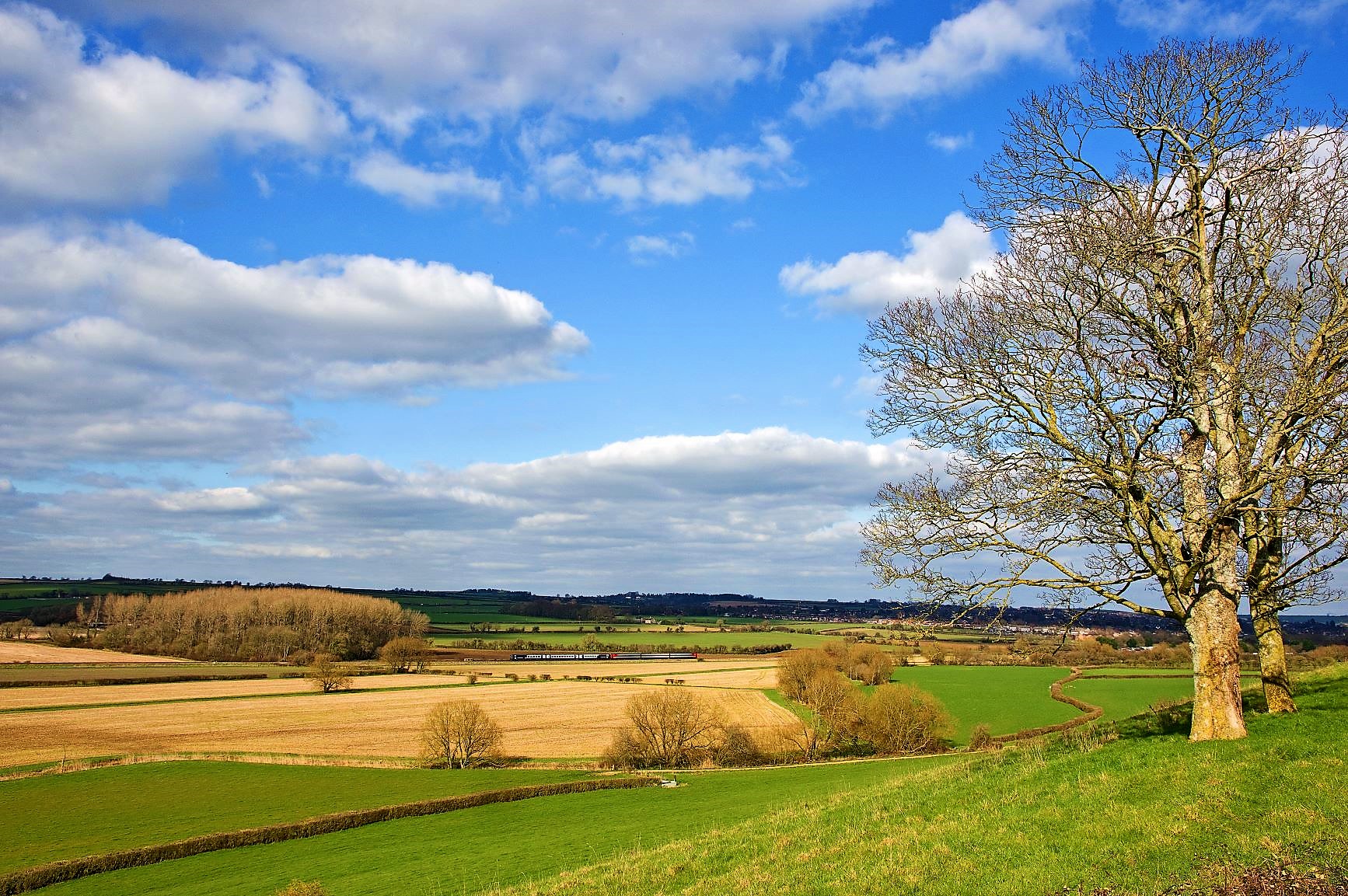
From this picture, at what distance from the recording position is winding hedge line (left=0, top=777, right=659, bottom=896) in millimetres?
24594

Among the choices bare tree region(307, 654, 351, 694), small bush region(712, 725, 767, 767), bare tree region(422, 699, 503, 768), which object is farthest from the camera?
bare tree region(307, 654, 351, 694)

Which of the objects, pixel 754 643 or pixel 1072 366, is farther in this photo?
pixel 754 643

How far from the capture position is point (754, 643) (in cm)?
14788

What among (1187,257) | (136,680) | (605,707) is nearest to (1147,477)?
(1187,257)

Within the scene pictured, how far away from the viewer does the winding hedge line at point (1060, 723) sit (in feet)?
148

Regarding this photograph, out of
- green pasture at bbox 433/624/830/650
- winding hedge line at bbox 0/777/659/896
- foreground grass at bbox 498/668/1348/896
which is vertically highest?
foreground grass at bbox 498/668/1348/896

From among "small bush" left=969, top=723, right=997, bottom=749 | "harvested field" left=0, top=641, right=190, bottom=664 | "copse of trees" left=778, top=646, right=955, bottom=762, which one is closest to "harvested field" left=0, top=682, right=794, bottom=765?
"copse of trees" left=778, top=646, right=955, bottom=762

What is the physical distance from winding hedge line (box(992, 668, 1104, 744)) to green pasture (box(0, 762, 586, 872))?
2503 cm

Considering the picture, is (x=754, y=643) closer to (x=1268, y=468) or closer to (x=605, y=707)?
(x=605, y=707)

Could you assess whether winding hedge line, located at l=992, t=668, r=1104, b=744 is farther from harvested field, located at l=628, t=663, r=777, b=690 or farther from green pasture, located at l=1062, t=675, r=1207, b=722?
harvested field, located at l=628, t=663, r=777, b=690

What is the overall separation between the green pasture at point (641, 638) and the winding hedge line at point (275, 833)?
4016 inches

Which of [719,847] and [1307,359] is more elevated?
[1307,359]

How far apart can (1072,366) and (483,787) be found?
33.9m

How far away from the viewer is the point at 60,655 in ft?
335
